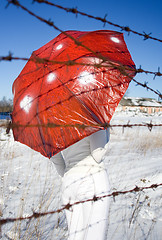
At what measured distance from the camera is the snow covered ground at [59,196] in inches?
99.7

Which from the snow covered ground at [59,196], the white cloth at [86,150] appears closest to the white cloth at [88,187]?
the white cloth at [86,150]

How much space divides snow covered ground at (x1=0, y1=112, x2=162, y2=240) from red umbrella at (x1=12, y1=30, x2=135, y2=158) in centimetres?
100

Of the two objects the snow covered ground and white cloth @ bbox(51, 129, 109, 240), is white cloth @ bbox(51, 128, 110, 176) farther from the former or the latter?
the snow covered ground

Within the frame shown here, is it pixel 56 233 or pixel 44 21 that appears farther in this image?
pixel 56 233

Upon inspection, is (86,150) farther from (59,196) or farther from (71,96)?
(59,196)

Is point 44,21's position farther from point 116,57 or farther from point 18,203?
point 18,203

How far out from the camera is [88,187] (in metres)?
1.50

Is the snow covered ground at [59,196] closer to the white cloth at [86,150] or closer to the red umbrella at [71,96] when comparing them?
the white cloth at [86,150]

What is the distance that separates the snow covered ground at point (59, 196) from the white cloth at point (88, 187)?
587mm

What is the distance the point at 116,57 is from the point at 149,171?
12.4 ft

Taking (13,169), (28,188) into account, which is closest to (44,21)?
(28,188)

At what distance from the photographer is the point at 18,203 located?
333 centimetres

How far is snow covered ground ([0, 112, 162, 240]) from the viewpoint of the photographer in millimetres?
2531

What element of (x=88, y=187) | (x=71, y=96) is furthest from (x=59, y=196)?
(x=71, y=96)
